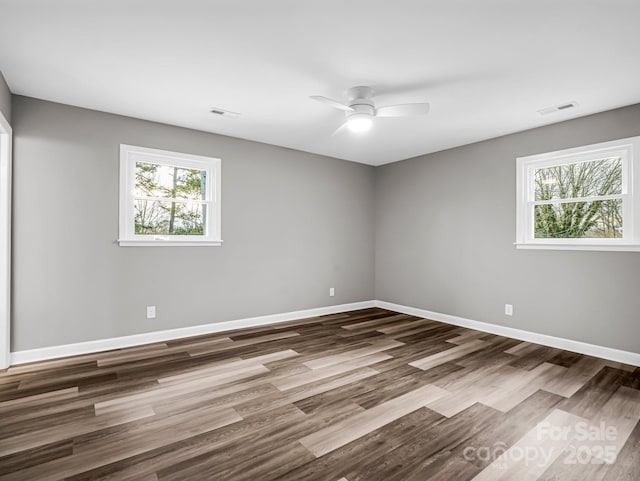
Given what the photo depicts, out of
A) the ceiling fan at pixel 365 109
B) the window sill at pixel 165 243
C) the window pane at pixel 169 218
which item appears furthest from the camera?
the window pane at pixel 169 218

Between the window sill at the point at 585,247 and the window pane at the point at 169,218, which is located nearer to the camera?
the window sill at the point at 585,247

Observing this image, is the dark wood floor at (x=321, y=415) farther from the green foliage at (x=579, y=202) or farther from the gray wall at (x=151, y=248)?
the green foliage at (x=579, y=202)

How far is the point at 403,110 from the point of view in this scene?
3.03 meters

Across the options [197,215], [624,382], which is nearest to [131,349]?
[197,215]

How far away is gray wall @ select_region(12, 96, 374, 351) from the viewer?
131 inches

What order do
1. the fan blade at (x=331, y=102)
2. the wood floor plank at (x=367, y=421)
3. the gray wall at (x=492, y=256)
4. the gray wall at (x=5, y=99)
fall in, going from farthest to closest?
the gray wall at (x=492, y=256)
the gray wall at (x=5, y=99)
the fan blade at (x=331, y=102)
the wood floor plank at (x=367, y=421)

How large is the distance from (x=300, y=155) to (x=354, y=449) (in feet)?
13.5

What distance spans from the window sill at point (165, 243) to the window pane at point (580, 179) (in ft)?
13.2

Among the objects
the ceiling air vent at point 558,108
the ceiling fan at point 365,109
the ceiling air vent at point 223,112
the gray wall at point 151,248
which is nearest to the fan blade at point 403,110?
the ceiling fan at point 365,109

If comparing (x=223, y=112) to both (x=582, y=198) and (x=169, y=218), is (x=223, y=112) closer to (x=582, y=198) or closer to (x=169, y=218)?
(x=169, y=218)

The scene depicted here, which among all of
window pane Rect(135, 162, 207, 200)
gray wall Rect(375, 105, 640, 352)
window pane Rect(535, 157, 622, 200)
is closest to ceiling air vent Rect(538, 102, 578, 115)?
gray wall Rect(375, 105, 640, 352)

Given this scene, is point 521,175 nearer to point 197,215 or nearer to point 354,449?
point 354,449

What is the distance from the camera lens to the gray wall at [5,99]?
9.46 ft

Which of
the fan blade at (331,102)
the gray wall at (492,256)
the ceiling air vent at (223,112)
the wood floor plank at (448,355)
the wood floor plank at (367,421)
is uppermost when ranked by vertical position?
the ceiling air vent at (223,112)
